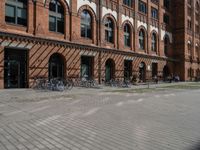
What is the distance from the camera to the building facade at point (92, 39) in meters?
20.5

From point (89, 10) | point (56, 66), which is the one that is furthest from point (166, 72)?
point (56, 66)

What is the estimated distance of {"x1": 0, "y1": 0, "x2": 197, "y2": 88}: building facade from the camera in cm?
2047

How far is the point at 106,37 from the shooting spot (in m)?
29.4

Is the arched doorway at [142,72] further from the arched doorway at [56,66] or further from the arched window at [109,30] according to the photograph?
the arched doorway at [56,66]

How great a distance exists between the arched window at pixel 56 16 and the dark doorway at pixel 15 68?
4.10m

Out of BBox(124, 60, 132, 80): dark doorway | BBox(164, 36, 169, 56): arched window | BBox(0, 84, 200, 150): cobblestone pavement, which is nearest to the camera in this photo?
BBox(0, 84, 200, 150): cobblestone pavement

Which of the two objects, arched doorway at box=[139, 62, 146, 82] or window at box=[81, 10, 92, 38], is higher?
window at box=[81, 10, 92, 38]

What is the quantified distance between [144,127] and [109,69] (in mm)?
22414

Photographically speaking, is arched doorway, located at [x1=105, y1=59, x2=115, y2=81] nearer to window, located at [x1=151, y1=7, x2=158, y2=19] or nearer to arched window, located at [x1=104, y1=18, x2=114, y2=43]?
arched window, located at [x1=104, y1=18, x2=114, y2=43]

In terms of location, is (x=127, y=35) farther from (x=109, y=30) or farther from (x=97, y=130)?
(x=97, y=130)

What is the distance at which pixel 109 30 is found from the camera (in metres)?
29.8

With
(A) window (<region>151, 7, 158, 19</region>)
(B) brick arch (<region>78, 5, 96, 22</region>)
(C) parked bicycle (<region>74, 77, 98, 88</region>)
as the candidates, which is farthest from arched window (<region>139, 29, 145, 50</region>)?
(C) parked bicycle (<region>74, 77, 98, 88</region>)

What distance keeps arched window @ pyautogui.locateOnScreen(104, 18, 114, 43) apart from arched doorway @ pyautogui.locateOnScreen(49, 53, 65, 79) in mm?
7532

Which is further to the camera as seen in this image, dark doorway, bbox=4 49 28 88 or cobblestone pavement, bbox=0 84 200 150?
dark doorway, bbox=4 49 28 88
